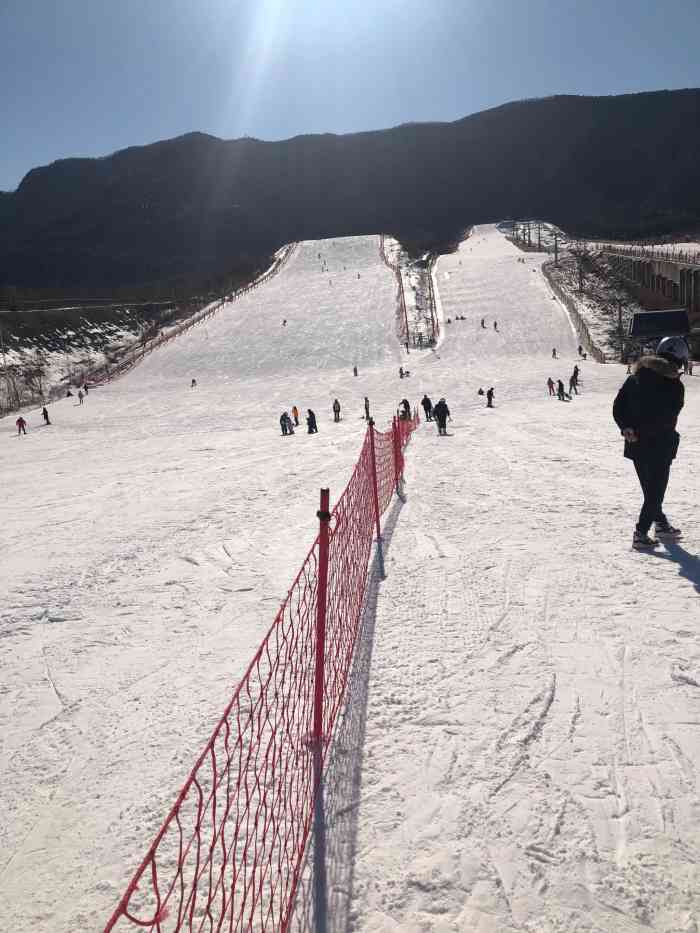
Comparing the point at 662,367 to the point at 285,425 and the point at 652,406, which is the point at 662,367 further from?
the point at 285,425

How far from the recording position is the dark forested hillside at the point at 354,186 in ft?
417

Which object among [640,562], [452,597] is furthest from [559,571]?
[452,597]

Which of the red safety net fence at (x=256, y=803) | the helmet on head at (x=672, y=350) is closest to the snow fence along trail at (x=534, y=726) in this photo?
the red safety net fence at (x=256, y=803)

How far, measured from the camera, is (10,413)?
33.1m

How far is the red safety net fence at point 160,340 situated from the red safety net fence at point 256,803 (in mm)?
40555

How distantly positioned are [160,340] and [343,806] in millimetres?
50428

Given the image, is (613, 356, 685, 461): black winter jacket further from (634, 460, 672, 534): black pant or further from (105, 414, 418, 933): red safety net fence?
(105, 414, 418, 933): red safety net fence

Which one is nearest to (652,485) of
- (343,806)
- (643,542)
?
(643,542)

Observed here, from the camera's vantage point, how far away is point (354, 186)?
483 ft

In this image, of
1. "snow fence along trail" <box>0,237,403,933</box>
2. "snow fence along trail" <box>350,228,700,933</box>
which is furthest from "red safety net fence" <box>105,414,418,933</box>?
"snow fence along trail" <box>350,228,700,933</box>

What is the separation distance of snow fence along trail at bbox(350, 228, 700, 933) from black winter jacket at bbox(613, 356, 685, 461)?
37.8 inches

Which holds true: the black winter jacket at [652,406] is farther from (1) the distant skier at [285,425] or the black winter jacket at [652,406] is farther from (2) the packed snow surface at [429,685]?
(1) the distant skier at [285,425]

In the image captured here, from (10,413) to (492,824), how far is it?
36.7 metres

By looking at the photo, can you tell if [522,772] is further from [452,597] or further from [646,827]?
[452,597]
